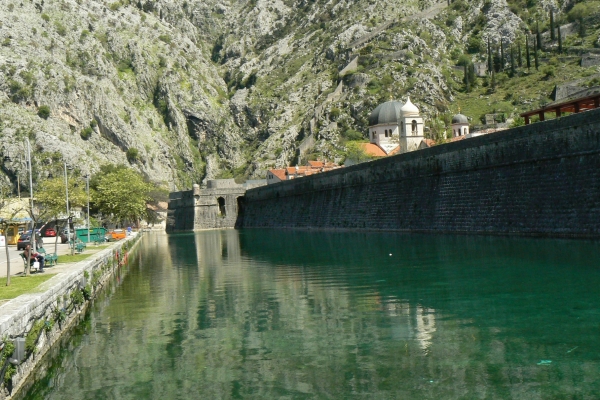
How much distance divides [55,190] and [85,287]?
3749 centimetres

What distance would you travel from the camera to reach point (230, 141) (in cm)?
14238

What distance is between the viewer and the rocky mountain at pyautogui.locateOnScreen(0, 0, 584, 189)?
114 metres

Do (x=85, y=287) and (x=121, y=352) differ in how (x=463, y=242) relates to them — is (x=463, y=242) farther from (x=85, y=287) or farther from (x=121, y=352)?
(x=121, y=352)

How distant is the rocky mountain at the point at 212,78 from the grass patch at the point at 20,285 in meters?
83.3

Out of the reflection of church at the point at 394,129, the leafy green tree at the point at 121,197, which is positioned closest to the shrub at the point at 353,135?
the reflection of church at the point at 394,129

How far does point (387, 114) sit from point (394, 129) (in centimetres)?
268

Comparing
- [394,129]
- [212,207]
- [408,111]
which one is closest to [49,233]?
[212,207]

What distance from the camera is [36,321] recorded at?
13859 millimetres

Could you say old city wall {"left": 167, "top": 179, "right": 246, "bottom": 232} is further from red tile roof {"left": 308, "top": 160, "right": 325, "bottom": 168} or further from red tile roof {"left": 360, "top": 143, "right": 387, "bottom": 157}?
red tile roof {"left": 360, "top": 143, "right": 387, "bottom": 157}

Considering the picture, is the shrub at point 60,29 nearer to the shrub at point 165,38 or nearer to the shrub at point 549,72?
the shrub at point 165,38

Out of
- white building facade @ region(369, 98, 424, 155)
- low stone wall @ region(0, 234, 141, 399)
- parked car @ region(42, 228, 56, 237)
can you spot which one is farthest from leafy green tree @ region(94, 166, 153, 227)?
low stone wall @ region(0, 234, 141, 399)

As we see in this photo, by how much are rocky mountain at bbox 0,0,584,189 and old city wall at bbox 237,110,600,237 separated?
5951cm

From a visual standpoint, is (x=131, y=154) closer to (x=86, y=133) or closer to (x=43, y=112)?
(x=86, y=133)

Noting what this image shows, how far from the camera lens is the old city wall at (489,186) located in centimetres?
3145
